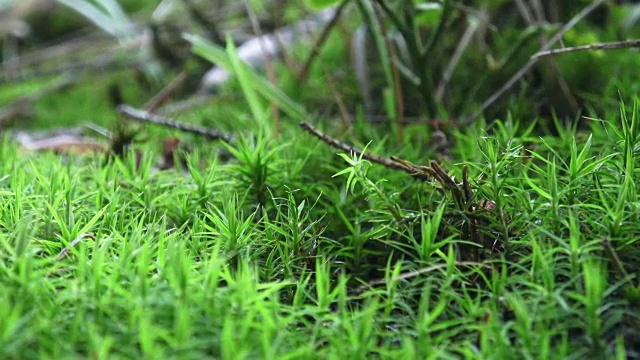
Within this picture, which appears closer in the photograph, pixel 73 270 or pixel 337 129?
pixel 73 270

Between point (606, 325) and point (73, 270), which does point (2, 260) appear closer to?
point (73, 270)

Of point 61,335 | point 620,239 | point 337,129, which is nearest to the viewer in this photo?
point 61,335

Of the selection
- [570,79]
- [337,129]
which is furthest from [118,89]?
[570,79]

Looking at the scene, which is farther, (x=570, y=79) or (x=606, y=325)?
(x=570, y=79)

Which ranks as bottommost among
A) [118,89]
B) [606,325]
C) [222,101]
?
[606,325]

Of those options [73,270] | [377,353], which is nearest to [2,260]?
[73,270]

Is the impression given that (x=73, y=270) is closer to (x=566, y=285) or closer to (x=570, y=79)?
(x=566, y=285)

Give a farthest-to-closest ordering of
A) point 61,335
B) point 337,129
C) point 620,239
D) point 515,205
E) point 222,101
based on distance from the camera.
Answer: point 222,101 → point 337,129 → point 515,205 → point 620,239 → point 61,335

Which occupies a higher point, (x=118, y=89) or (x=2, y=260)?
(x=118, y=89)

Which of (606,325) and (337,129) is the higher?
(337,129)
